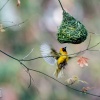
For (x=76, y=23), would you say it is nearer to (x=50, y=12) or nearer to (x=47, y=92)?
(x=47, y=92)

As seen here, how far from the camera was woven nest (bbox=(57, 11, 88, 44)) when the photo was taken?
3008 mm

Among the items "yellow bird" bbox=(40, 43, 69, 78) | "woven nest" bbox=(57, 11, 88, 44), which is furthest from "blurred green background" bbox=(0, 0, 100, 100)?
"woven nest" bbox=(57, 11, 88, 44)

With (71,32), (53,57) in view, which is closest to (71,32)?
(71,32)

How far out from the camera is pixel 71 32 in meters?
3.03

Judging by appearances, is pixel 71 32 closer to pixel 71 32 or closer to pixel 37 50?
pixel 71 32

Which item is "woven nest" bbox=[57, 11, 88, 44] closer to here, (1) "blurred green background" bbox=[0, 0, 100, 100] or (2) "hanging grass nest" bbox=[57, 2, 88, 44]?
(2) "hanging grass nest" bbox=[57, 2, 88, 44]

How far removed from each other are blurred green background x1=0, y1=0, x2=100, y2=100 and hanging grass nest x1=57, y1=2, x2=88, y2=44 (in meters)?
3.74

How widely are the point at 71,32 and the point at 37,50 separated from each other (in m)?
4.52

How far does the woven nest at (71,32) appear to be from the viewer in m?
3.01

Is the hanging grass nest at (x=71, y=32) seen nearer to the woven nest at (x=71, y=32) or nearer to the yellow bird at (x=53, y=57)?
the woven nest at (x=71, y=32)

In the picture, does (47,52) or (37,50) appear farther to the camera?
(37,50)

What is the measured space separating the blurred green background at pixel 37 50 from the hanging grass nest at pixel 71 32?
147 inches

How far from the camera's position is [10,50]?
7715 mm

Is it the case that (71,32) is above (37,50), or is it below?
below
